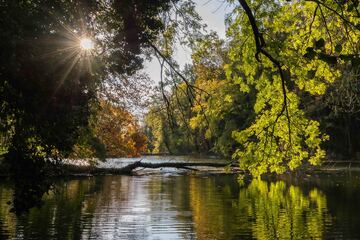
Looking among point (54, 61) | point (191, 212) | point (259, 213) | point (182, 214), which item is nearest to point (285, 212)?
point (259, 213)

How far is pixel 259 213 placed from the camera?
18.9 m

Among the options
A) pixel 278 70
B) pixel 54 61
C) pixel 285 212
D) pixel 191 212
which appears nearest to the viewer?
pixel 278 70

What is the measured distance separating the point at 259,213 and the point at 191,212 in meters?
2.84

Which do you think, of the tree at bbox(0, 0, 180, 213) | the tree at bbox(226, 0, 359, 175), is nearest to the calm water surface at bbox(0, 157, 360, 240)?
the tree at bbox(0, 0, 180, 213)

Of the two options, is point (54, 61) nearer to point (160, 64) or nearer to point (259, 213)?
point (160, 64)

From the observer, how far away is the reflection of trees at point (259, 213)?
15.1 metres

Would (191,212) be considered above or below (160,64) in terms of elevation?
below

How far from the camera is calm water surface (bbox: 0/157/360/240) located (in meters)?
15.1

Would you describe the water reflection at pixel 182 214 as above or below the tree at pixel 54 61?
below

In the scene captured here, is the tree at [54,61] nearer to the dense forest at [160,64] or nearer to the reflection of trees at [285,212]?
the dense forest at [160,64]

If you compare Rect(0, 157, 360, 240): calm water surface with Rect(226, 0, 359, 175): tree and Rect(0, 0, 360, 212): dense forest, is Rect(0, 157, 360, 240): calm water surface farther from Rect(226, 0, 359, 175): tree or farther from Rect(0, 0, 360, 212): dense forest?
Rect(226, 0, 359, 175): tree

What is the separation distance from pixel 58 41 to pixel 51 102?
1.48m

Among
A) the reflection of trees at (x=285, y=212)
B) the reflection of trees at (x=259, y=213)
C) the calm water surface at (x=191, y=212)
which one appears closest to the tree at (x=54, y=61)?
the calm water surface at (x=191, y=212)

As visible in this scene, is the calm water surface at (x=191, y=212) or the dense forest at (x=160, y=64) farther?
the calm water surface at (x=191, y=212)
